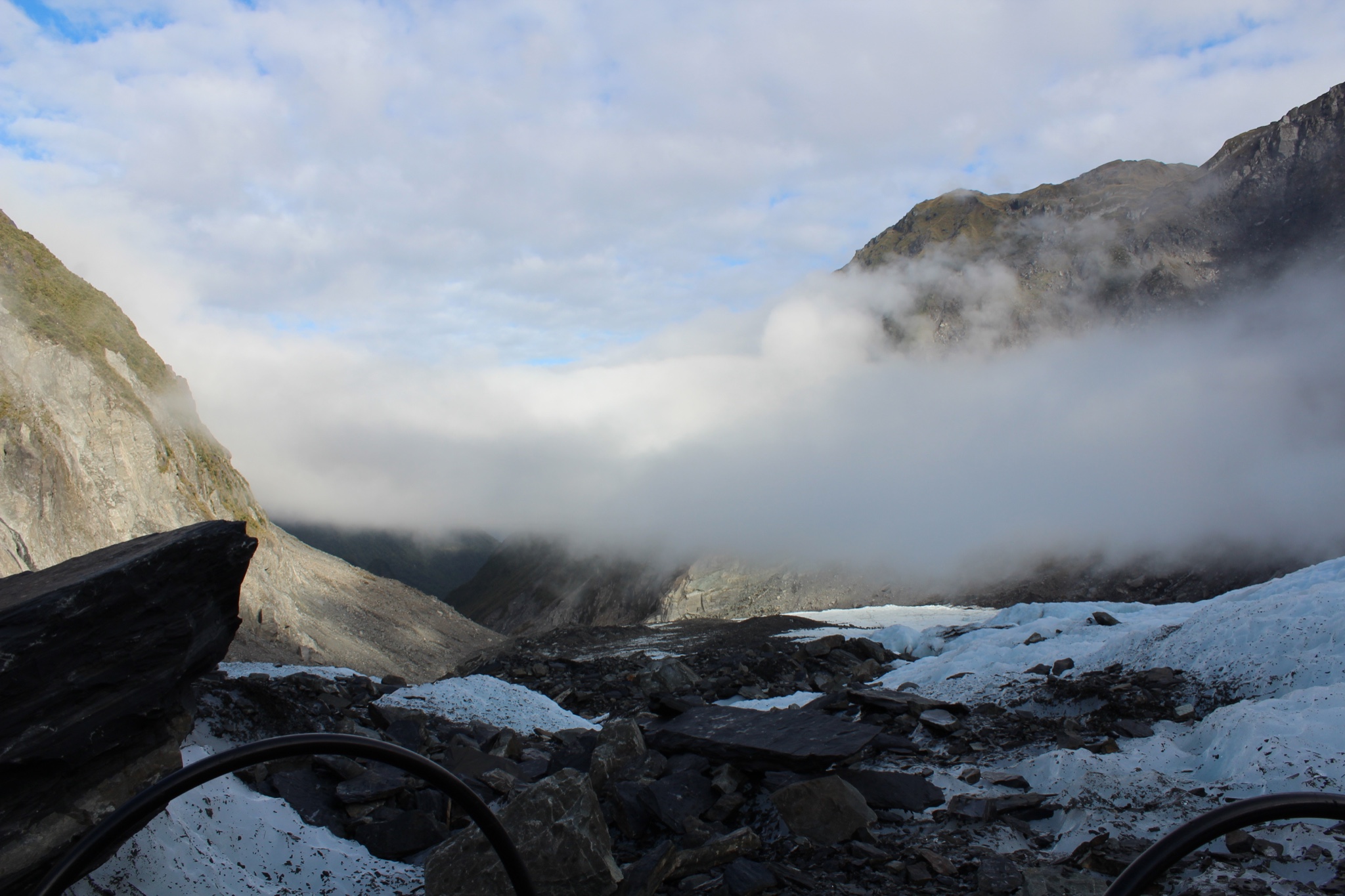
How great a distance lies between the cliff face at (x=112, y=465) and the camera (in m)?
24.0

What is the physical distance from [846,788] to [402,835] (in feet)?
12.5

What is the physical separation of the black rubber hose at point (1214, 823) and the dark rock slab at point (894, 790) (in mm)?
4578

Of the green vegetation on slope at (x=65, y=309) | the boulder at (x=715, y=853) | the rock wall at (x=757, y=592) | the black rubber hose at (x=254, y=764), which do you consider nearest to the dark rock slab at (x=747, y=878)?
the boulder at (x=715, y=853)

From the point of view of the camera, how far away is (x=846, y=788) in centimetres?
617

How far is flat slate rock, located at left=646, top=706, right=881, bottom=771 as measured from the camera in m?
6.65

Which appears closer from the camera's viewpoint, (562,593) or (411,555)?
(562,593)

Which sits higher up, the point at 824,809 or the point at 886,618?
the point at 824,809

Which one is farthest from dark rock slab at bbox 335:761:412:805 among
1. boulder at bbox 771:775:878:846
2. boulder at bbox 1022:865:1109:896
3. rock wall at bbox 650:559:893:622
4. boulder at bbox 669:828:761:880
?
rock wall at bbox 650:559:893:622

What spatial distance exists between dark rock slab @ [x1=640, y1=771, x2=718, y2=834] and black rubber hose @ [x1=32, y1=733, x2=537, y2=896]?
3.54m

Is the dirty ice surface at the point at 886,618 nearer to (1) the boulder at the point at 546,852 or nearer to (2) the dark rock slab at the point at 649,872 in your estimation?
(2) the dark rock slab at the point at 649,872

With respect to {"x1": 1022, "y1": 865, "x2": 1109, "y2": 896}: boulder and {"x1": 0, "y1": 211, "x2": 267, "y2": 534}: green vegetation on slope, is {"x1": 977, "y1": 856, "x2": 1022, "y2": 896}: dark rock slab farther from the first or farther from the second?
{"x1": 0, "y1": 211, "x2": 267, "y2": 534}: green vegetation on slope

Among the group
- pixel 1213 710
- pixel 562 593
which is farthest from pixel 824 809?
pixel 562 593

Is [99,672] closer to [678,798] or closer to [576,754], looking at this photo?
[678,798]

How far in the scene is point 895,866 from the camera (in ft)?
17.2
